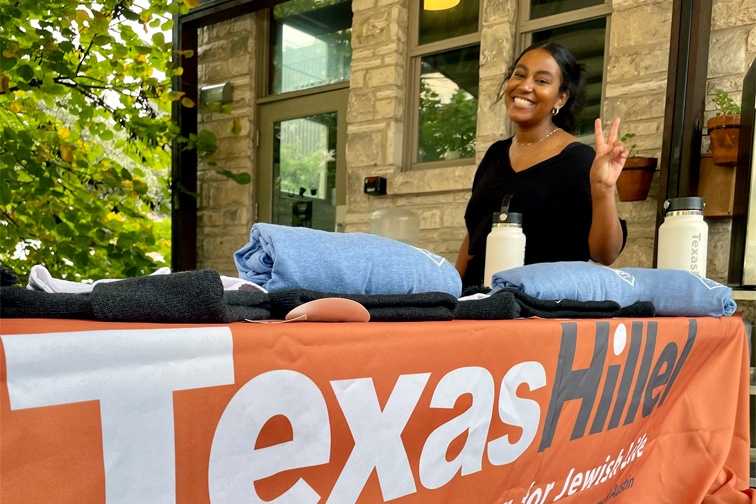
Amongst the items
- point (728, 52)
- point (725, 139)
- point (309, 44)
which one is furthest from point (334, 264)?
point (309, 44)

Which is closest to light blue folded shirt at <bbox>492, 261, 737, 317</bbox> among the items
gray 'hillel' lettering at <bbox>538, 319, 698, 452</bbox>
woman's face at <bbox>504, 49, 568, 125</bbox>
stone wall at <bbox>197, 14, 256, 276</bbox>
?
gray 'hillel' lettering at <bbox>538, 319, 698, 452</bbox>

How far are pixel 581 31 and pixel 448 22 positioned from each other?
713mm

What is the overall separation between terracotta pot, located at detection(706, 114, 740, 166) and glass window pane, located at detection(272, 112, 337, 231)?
204cm

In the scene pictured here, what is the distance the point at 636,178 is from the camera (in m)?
2.19

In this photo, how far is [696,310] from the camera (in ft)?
3.27

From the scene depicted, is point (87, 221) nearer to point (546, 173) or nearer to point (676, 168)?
point (546, 173)

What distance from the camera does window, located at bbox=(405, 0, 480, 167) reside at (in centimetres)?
290

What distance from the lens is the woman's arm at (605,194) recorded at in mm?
1041

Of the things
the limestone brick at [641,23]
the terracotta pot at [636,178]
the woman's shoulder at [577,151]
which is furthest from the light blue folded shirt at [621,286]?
the limestone brick at [641,23]

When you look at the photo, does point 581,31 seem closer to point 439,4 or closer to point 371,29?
point 439,4

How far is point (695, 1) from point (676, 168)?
57 cm

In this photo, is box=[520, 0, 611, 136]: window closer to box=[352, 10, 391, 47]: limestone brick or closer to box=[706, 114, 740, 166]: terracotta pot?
box=[706, 114, 740, 166]: terracotta pot

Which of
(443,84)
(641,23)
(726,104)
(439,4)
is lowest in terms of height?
(726,104)

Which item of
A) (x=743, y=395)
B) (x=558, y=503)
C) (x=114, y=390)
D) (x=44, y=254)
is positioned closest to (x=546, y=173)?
(x=743, y=395)
